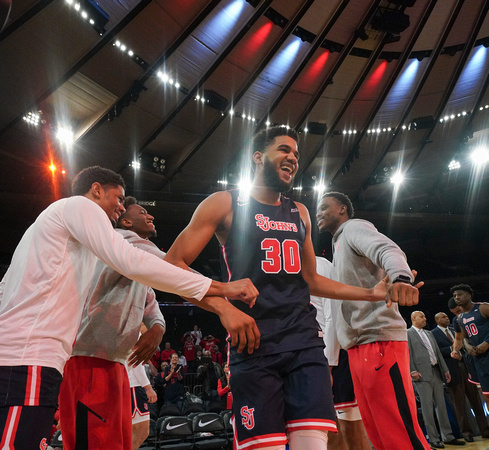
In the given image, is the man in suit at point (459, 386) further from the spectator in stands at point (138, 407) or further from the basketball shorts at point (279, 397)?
the basketball shorts at point (279, 397)

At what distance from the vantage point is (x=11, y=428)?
1.60m

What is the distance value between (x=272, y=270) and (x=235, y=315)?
0.38 meters

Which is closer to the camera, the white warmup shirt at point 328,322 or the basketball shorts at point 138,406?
the basketball shorts at point 138,406

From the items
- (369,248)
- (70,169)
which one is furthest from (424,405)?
(70,169)

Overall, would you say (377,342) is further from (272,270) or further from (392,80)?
(392,80)

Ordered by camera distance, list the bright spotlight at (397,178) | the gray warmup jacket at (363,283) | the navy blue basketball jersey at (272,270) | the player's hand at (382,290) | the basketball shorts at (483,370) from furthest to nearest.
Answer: the bright spotlight at (397,178) < the basketball shorts at (483,370) < the gray warmup jacket at (363,283) < the player's hand at (382,290) < the navy blue basketball jersey at (272,270)

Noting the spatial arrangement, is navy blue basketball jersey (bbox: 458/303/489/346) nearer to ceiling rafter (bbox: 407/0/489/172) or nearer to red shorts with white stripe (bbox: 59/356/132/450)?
red shorts with white stripe (bbox: 59/356/132/450)

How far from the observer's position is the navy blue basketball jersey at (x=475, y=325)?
6.50m

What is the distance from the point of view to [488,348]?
629 cm

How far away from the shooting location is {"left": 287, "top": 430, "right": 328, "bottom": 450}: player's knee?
181cm

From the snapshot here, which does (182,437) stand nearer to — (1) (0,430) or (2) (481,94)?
(1) (0,430)

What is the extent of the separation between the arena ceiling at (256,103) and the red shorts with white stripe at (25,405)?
36.2 ft

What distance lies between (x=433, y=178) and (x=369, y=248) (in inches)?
694

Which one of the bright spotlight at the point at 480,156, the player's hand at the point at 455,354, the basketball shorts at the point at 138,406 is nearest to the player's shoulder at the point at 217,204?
the basketball shorts at the point at 138,406
